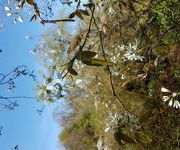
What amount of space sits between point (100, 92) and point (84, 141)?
4420 mm

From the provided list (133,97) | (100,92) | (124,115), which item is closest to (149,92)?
(133,97)

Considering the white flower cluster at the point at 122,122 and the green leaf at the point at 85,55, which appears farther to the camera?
the white flower cluster at the point at 122,122

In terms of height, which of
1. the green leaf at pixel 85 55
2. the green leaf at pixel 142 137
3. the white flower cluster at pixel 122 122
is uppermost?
the green leaf at pixel 85 55

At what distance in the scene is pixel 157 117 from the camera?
5.50 m

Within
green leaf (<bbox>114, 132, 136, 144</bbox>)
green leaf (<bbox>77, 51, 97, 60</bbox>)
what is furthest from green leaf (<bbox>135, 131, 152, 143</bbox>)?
green leaf (<bbox>77, 51, 97, 60</bbox>)

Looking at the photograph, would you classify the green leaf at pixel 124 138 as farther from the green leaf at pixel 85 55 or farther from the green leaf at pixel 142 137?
the green leaf at pixel 85 55

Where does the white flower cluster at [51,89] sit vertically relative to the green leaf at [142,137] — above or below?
above

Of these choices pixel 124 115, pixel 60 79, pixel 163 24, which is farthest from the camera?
pixel 163 24

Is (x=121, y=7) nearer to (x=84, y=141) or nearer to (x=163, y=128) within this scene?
(x=163, y=128)

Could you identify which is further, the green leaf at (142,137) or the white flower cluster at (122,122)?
the white flower cluster at (122,122)

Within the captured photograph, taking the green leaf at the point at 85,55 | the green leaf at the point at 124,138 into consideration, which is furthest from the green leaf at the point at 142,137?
the green leaf at the point at 85,55

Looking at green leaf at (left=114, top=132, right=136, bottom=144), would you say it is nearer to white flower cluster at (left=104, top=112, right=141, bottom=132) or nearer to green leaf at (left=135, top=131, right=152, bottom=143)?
green leaf at (left=135, top=131, right=152, bottom=143)

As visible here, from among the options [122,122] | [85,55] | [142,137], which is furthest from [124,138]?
[122,122]

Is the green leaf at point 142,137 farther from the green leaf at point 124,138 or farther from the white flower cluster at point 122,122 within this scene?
the white flower cluster at point 122,122
